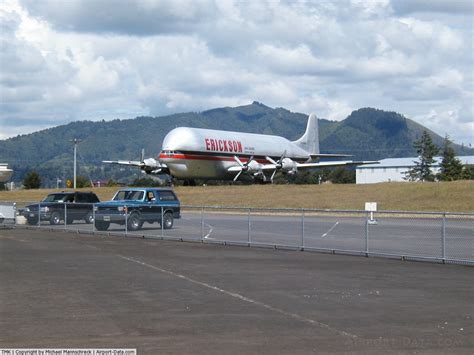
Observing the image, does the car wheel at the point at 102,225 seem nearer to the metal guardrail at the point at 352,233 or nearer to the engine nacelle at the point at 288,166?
the metal guardrail at the point at 352,233

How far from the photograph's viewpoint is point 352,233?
24.3 metres

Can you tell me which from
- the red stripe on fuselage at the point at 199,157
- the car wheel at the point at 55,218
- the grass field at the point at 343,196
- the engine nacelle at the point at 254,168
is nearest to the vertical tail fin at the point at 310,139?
the engine nacelle at the point at 254,168

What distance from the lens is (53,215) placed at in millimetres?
37094

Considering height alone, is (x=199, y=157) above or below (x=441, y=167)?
below

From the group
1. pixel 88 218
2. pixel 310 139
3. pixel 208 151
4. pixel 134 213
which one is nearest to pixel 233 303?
pixel 134 213

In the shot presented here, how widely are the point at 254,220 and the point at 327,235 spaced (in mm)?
4448

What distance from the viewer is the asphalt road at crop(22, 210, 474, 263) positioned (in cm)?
2184

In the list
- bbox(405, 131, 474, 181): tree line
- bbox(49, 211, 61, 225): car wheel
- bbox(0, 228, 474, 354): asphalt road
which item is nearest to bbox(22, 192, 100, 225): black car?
bbox(49, 211, 61, 225): car wheel

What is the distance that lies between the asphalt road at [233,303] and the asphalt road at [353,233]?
34.0 inches

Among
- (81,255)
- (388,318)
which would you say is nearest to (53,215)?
(81,255)

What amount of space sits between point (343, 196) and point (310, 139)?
34.7 meters

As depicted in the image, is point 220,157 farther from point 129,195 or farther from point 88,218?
point 129,195

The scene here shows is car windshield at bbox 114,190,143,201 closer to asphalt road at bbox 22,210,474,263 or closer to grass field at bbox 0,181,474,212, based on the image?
asphalt road at bbox 22,210,474,263

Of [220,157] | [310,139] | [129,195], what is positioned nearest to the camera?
[129,195]
